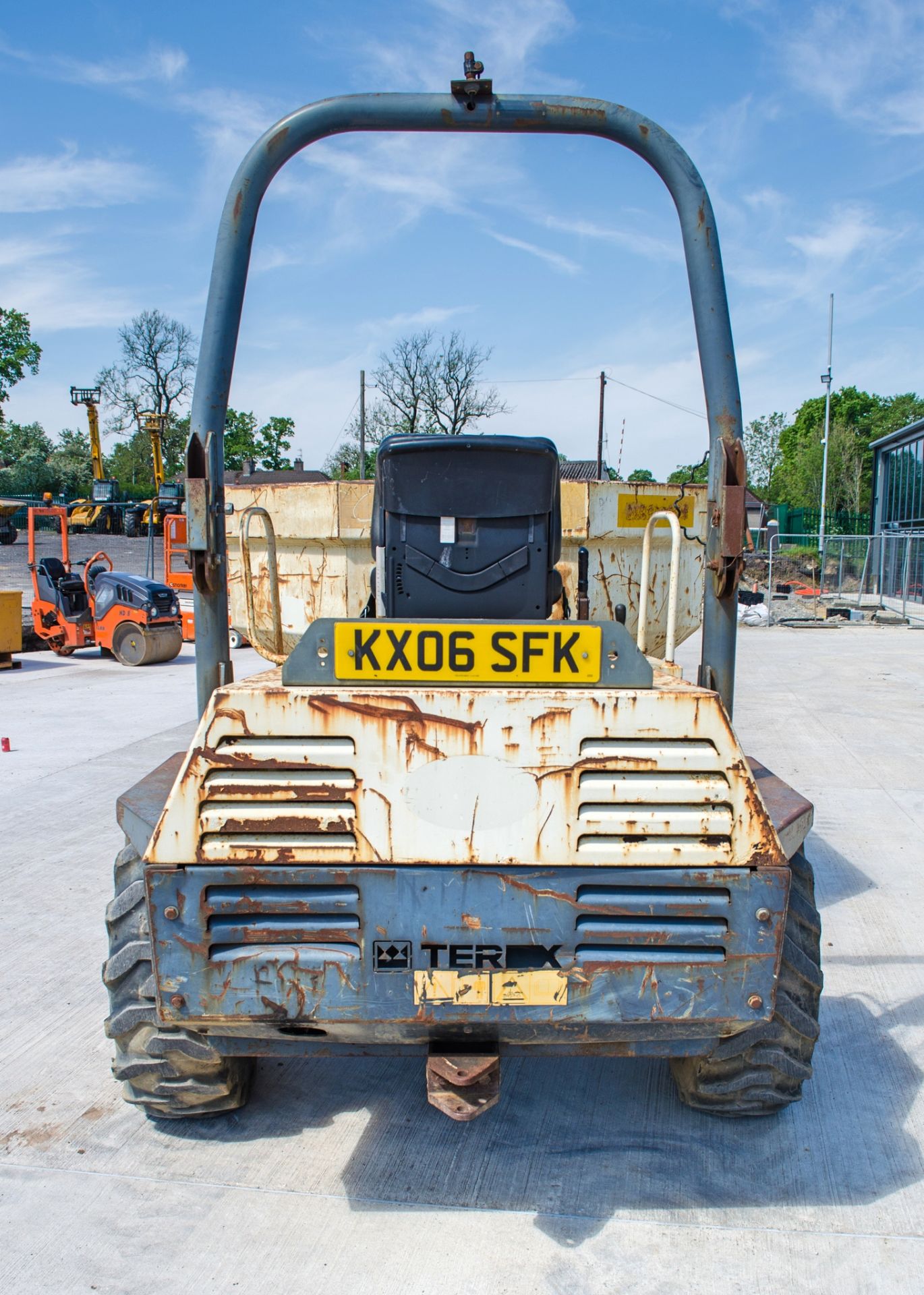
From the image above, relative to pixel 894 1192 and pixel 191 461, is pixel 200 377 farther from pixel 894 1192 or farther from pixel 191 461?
pixel 894 1192

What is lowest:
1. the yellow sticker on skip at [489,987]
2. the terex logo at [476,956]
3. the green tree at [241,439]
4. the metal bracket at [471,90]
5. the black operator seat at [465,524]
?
the yellow sticker on skip at [489,987]

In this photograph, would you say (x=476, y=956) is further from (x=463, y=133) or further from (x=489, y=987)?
(x=463, y=133)

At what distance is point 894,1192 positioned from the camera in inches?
117

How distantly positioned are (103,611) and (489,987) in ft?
43.0

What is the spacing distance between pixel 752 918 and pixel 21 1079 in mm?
2583

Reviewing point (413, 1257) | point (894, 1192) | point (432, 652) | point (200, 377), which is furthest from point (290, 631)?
point (894, 1192)

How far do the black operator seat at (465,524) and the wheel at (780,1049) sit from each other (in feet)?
4.13

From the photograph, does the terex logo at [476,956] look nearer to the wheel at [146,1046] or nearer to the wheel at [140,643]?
the wheel at [146,1046]

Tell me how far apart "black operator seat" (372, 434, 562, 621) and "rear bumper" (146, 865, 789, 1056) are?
1.04 meters

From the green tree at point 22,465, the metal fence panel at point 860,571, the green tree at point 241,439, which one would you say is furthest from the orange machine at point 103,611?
the green tree at point 241,439

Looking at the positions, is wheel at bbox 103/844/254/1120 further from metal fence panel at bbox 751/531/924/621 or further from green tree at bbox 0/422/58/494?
green tree at bbox 0/422/58/494

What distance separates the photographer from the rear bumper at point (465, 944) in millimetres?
2529

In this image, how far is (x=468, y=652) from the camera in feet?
8.46

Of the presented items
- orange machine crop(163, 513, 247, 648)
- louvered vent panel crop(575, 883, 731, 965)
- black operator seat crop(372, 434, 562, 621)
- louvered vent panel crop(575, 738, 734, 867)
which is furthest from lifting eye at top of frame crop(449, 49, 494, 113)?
orange machine crop(163, 513, 247, 648)
